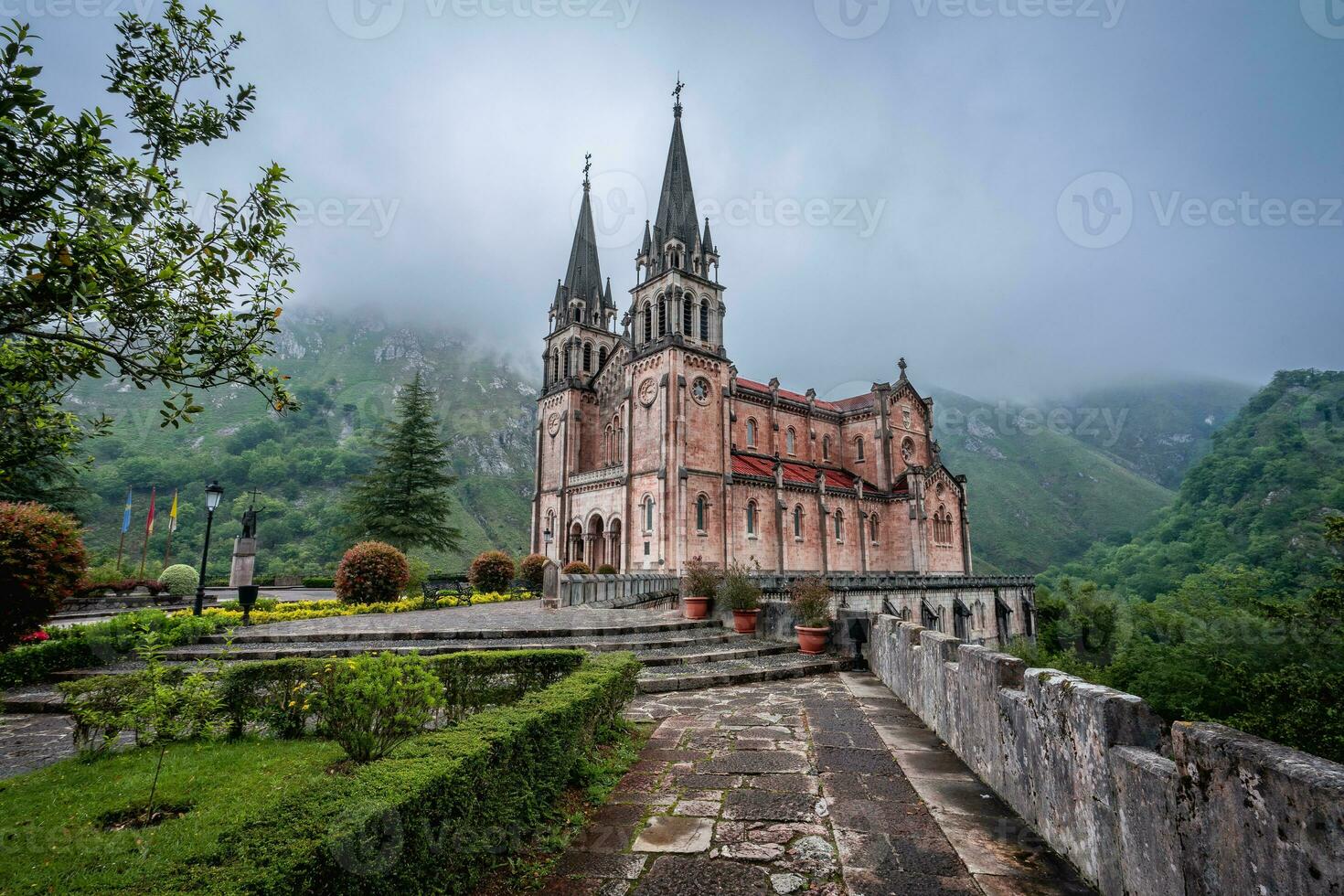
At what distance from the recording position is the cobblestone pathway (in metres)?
3.35

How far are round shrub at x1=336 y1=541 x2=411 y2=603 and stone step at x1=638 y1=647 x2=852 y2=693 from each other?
1256cm

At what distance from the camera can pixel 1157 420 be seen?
15175 cm

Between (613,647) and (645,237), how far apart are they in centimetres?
2953

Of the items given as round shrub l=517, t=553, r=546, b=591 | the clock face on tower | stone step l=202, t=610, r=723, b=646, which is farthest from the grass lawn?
the clock face on tower

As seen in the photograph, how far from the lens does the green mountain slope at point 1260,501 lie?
4141cm

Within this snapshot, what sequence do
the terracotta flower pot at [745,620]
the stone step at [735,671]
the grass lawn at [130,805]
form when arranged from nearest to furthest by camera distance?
1. the grass lawn at [130,805]
2. the stone step at [735,671]
3. the terracotta flower pot at [745,620]

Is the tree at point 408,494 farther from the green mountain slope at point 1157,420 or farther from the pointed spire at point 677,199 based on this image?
the green mountain slope at point 1157,420

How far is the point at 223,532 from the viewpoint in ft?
180

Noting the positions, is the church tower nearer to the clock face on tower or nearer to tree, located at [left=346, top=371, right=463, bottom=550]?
the clock face on tower

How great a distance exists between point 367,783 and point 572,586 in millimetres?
18911

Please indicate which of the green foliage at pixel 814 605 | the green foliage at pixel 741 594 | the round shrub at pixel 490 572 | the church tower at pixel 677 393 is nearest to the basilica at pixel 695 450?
the church tower at pixel 677 393

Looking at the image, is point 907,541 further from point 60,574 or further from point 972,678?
point 60,574

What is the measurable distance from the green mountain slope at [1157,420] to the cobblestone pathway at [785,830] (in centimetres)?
15728

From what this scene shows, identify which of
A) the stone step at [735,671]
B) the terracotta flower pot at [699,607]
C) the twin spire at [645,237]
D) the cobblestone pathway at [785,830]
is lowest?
the stone step at [735,671]
